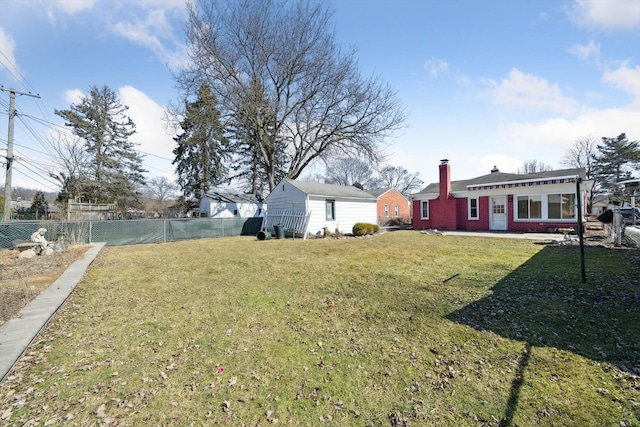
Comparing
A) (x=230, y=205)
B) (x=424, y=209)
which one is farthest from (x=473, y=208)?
(x=230, y=205)

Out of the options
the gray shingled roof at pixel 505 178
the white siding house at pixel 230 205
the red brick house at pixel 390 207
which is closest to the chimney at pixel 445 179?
the gray shingled roof at pixel 505 178

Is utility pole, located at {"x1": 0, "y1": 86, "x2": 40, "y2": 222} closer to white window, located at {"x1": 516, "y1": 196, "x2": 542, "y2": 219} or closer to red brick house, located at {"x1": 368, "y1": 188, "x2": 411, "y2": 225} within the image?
red brick house, located at {"x1": 368, "y1": 188, "x2": 411, "y2": 225}

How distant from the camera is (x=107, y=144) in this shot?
27.9 meters

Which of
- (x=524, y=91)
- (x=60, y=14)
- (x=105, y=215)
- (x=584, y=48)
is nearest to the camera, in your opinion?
(x=584, y=48)

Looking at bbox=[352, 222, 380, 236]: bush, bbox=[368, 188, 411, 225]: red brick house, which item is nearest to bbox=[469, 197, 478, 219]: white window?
bbox=[352, 222, 380, 236]: bush

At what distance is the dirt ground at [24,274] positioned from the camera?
5065 millimetres

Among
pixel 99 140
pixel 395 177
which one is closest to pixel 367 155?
pixel 99 140

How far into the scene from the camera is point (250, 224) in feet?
66.5

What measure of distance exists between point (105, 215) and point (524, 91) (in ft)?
96.5

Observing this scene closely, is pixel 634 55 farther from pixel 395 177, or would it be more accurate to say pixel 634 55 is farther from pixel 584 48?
pixel 395 177

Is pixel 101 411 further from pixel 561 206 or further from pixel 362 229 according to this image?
pixel 561 206

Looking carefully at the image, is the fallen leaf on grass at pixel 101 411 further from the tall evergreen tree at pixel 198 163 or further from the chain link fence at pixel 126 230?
the tall evergreen tree at pixel 198 163

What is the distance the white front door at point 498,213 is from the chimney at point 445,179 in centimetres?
279

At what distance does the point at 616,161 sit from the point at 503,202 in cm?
2774
